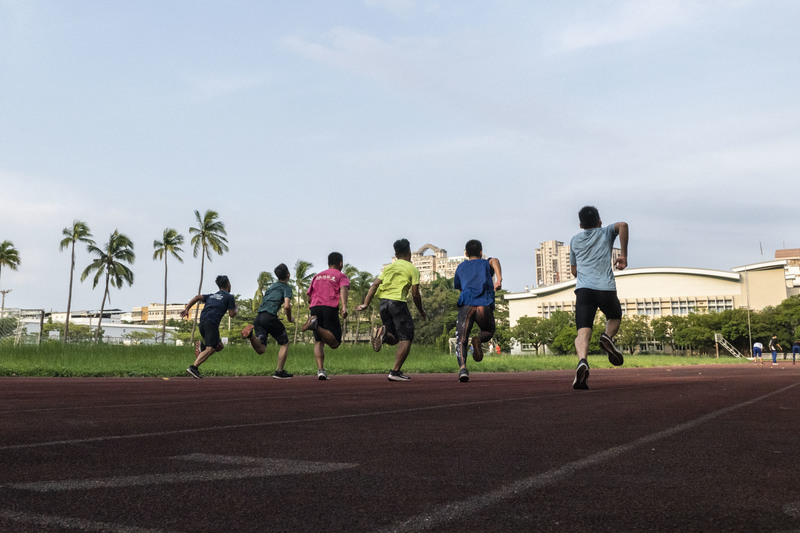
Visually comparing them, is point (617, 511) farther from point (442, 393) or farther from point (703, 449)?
point (442, 393)

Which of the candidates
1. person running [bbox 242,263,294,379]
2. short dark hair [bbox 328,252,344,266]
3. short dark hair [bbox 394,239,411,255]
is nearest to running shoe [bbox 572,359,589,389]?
short dark hair [bbox 394,239,411,255]

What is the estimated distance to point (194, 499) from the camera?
1.94 metres

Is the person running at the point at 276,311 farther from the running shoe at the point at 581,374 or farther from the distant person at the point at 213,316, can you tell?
the running shoe at the point at 581,374

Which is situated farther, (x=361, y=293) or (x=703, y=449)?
(x=361, y=293)

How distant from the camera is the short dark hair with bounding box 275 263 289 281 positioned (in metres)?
10.7

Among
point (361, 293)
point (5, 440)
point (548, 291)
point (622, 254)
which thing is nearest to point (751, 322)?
point (548, 291)

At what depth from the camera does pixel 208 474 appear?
230 cm

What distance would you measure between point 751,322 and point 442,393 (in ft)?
267

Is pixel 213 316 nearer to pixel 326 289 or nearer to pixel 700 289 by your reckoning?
pixel 326 289

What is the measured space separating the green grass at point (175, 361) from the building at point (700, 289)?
83.0m

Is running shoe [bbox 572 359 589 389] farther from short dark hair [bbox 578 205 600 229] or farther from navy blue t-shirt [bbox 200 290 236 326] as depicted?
navy blue t-shirt [bbox 200 290 236 326]

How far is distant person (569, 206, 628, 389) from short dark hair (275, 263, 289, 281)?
507cm

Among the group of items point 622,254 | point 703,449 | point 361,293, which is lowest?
point 703,449

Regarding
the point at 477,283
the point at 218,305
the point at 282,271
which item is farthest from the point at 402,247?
the point at 218,305
